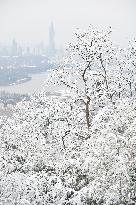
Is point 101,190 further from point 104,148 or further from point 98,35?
point 98,35

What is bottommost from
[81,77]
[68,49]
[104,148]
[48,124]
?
[48,124]

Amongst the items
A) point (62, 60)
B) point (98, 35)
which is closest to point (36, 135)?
point (62, 60)

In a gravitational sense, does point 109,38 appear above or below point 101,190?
Result: above

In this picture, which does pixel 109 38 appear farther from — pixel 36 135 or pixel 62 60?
pixel 36 135

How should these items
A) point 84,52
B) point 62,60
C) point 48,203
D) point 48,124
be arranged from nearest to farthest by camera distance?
point 48,203
point 84,52
point 62,60
point 48,124

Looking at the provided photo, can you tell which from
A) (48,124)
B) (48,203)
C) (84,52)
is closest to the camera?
(48,203)

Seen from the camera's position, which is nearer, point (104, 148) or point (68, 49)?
point (104, 148)

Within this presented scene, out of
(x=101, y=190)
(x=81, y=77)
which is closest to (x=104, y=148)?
(x=101, y=190)
